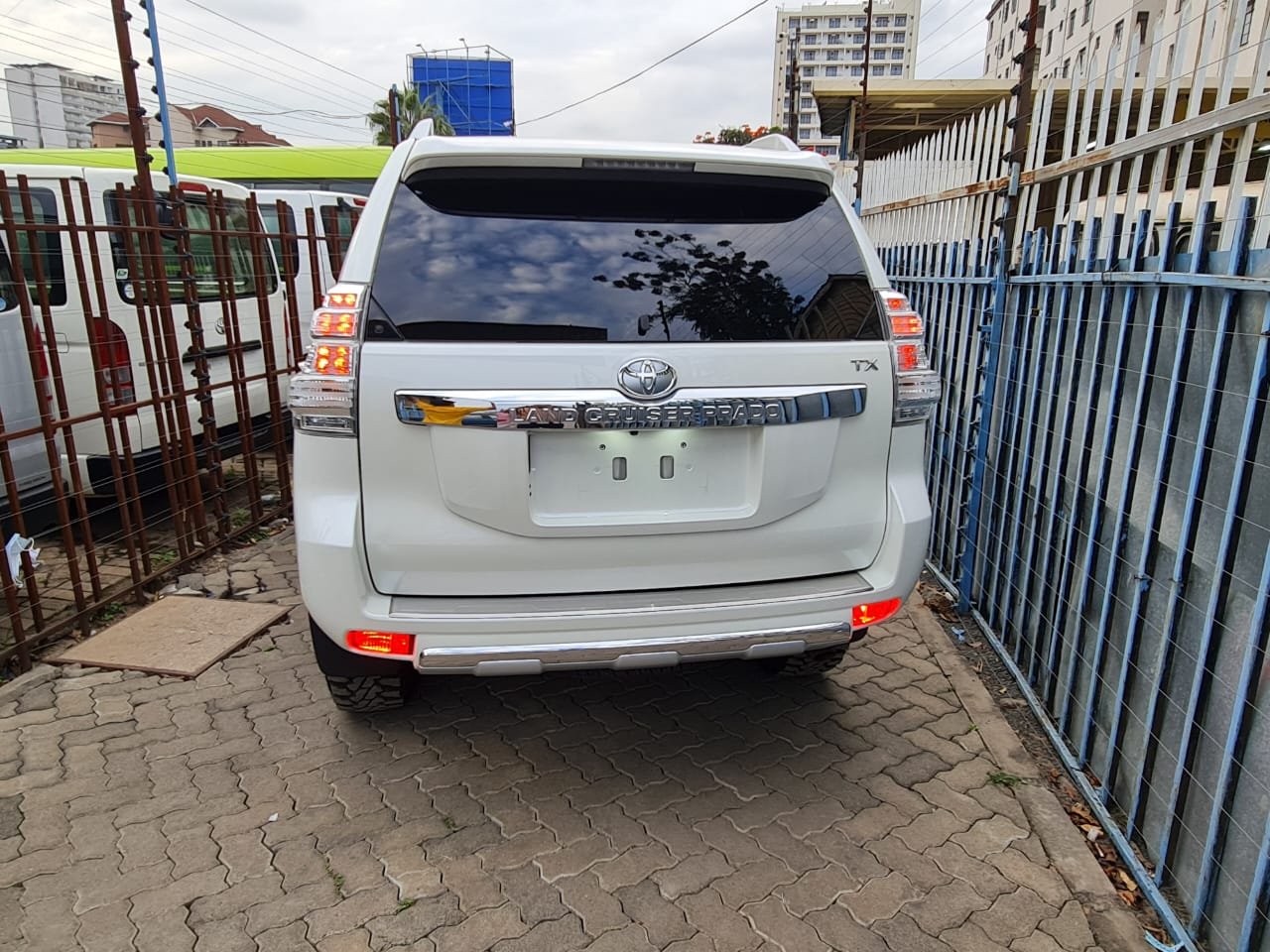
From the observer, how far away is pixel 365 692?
3.00 meters

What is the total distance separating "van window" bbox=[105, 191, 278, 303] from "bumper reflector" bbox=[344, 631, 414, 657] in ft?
9.85

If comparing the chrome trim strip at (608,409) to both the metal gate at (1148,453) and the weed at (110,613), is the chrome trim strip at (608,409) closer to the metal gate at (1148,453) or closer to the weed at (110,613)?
the metal gate at (1148,453)

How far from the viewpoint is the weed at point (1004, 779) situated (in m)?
2.80

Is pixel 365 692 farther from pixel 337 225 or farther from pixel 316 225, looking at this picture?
pixel 337 225

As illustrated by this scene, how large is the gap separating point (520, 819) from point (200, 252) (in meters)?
5.22

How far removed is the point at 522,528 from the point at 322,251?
25.3 feet

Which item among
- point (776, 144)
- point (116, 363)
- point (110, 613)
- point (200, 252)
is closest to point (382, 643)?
point (776, 144)

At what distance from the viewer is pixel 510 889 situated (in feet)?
7.62

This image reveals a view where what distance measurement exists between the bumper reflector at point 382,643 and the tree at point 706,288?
3.65 feet

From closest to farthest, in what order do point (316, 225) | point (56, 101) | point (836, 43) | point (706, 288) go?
point (706, 288)
point (316, 225)
point (56, 101)
point (836, 43)

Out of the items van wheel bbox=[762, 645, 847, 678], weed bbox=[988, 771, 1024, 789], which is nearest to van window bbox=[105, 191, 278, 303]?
van wheel bbox=[762, 645, 847, 678]

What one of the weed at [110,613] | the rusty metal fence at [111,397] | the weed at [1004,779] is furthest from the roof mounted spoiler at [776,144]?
Answer: the weed at [110,613]

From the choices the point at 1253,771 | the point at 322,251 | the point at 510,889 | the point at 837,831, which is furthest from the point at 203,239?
the point at 1253,771

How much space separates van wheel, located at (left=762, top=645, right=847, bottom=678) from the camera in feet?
10.6
